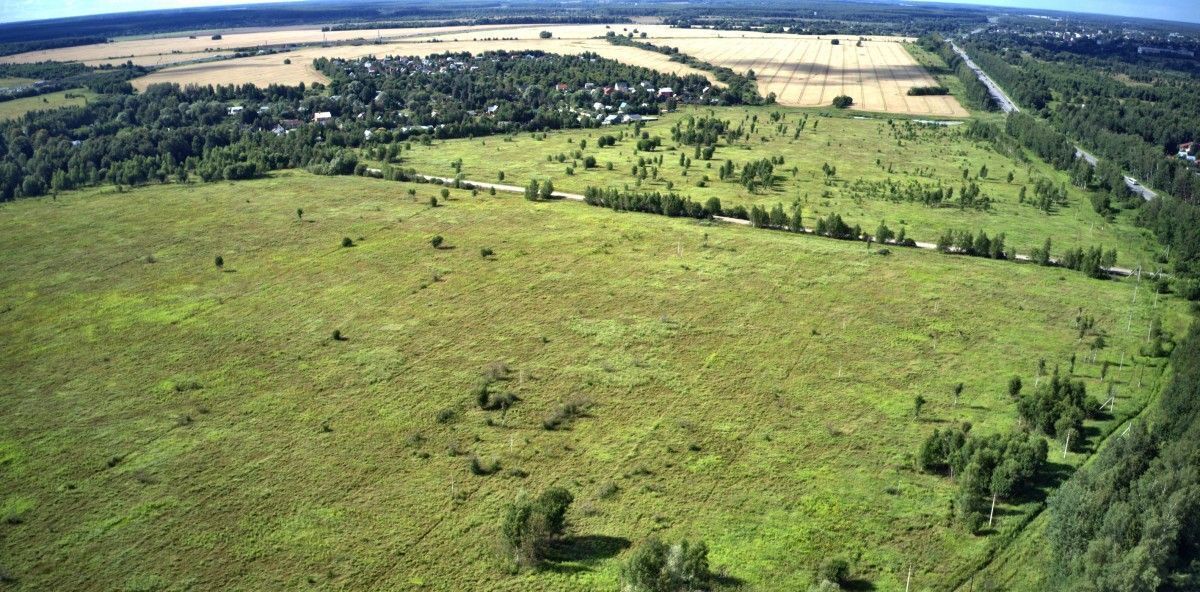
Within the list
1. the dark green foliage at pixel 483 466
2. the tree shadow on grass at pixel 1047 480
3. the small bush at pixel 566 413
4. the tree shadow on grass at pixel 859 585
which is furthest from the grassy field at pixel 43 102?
the tree shadow on grass at pixel 1047 480

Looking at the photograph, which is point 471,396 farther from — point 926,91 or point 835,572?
A: point 926,91

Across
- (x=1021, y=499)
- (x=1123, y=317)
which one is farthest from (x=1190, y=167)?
(x=1021, y=499)

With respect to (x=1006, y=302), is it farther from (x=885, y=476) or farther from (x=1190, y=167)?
(x=1190, y=167)

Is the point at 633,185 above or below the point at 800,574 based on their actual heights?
above

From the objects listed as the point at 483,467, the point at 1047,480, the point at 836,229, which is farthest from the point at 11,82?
the point at 1047,480

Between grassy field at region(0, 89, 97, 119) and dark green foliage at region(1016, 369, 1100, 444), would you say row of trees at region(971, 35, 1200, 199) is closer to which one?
dark green foliage at region(1016, 369, 1100, 444)

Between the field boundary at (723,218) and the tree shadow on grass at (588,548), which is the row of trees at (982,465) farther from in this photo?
the field boundary at (723,218)

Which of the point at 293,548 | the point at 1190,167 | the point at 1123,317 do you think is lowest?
the point at 293,548
